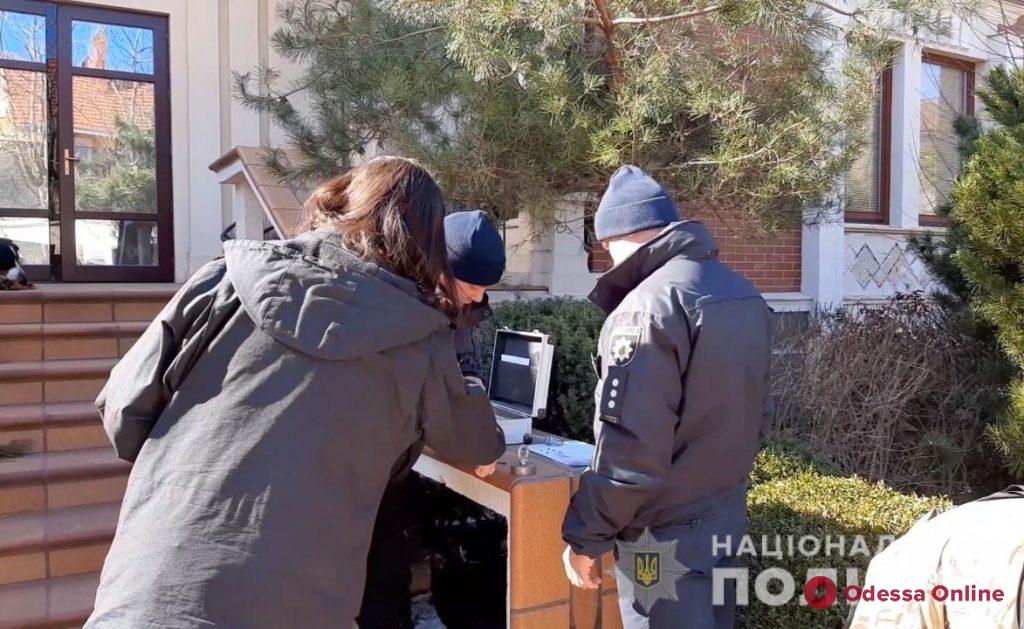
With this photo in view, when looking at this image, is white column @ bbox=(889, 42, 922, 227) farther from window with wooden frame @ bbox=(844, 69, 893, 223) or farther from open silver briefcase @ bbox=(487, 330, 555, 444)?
open silver briefcase @ bbox=(487, 330, 555, 444)

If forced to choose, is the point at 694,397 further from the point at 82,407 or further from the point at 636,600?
the point at 82,407

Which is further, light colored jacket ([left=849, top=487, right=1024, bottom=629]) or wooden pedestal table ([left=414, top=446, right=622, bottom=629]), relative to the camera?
wooden pedestal table ([left=414, top=446, right=622, bottom=629])

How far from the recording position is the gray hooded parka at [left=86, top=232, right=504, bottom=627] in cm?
143

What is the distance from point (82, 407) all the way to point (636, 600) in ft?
11.9

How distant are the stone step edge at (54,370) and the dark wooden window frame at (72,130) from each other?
2500 millimetres

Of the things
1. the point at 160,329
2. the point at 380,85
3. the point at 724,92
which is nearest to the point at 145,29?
the point at 380,85

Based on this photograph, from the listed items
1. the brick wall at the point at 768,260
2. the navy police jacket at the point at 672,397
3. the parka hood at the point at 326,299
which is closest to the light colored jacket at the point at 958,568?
the navy police jacket at the point at 672,397

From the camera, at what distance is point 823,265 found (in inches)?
324

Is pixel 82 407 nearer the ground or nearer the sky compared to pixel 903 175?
nearer the ground

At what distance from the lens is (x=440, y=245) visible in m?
1.70

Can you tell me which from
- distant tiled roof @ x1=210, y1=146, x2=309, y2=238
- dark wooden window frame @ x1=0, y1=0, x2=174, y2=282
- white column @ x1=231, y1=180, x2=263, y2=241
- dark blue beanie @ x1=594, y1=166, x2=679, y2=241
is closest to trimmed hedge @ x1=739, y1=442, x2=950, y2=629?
dark blue beanie @ x1=594, y1=166, x2=679, y2=241

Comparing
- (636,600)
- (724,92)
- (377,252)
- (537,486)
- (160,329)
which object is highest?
(724,92)

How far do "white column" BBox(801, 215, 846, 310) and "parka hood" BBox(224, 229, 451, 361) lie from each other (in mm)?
7384

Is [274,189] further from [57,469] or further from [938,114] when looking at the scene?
[938,114]
